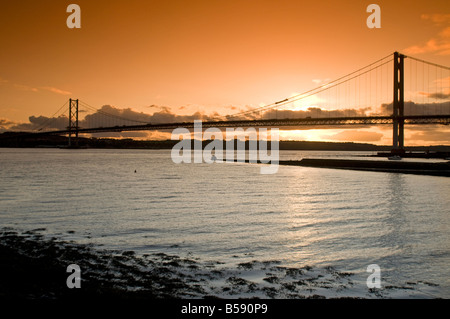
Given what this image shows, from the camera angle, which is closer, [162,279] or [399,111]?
[162,279]

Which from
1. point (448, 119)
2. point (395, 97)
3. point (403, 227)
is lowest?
point (403, 227)

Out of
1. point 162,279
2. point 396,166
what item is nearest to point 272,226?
point 162,279

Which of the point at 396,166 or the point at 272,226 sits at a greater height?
the point at 396,166

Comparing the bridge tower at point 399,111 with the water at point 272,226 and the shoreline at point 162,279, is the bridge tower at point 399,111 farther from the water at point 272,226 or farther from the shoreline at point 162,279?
the shoreline at point 162,279

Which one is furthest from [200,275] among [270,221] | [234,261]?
[270,221]

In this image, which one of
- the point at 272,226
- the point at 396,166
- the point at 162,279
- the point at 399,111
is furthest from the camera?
the point at 399,111

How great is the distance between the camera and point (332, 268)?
7445mm

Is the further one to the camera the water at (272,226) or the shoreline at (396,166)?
the shoreline at (396,166)

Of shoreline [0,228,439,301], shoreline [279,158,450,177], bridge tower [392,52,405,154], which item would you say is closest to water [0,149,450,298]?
shoreline [0,228,439,301]

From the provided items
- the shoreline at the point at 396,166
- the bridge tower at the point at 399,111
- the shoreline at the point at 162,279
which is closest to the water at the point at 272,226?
the shoreline at the point at 162,279

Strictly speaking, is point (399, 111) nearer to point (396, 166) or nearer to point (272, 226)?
point (396, 166)
